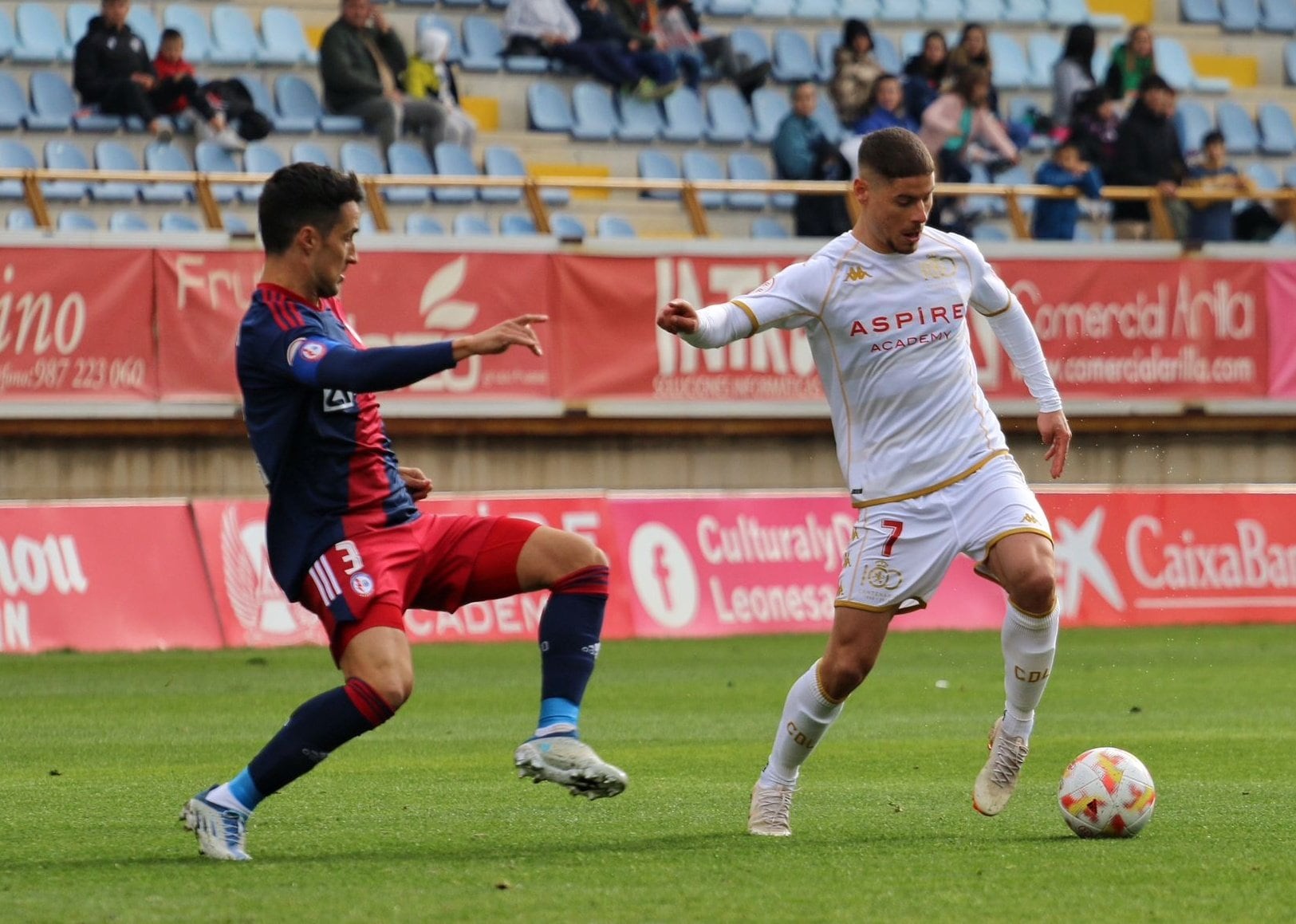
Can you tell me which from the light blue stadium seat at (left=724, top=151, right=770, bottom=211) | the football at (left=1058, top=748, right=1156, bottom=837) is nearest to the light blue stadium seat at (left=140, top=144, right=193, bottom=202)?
the light blue stadium seat at (left=724, top=151, right=770, bottom=211)

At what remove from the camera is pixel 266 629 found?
52.8 feet

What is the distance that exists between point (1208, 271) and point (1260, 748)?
11691mm

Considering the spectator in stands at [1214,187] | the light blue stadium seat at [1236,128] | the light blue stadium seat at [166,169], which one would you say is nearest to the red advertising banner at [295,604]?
the light blue stadium seat at [166,169]

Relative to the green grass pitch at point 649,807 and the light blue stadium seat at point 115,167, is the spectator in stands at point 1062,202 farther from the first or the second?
the light blue stadium seat at point 115,167

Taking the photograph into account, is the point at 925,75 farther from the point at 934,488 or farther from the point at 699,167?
the point at 934,488

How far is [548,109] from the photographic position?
21.9m

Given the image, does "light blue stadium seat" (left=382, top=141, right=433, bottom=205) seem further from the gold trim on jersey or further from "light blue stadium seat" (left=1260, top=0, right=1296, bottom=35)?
the gold trim on jersey

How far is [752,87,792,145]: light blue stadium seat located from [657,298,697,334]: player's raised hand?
53.2 feet

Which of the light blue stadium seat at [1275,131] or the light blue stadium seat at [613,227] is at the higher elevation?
the light blue stadium seat at [1275,131]

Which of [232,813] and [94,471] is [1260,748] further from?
[94,471]

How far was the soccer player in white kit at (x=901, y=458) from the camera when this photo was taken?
Result: 6.88m

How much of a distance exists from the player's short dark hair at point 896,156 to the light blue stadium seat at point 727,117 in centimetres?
1555

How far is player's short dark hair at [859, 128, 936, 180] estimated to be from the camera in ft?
22.3

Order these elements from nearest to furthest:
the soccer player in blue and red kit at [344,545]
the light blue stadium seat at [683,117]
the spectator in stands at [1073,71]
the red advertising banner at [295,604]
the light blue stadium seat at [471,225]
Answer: the soccer player in blue and red kit at [344,545]
the red advertising banner at [295,604]
the light blue stadium seat at [471,225]
the light blue stadium seat at [683,117]
the spectator in stands at [1073,71]
